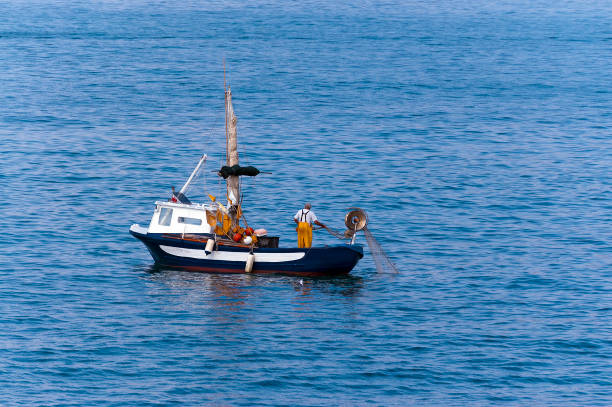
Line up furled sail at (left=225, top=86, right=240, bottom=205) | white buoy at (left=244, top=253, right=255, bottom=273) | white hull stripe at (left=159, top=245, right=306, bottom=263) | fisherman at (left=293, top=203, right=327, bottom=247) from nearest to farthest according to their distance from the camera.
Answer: white hull stripe at (left=159, top=245, right=306, bottom=263), white buoy at (left=244, top=253, right=255, bottom=273), fisherman at (left=293, top=203, right=327, bottom=247), furled sail at (left=225, top=86, right=240, bottom=205)

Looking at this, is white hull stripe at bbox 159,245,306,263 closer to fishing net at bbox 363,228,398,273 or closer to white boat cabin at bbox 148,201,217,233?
white boat cabin at bbox 148,201,217,233

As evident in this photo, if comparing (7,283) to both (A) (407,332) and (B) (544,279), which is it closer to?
(A) (407,332)

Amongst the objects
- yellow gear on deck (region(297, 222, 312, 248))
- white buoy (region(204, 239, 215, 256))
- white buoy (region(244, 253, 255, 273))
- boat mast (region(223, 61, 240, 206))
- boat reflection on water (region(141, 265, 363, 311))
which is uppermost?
boat mast (region(223, 61, 240, 206))

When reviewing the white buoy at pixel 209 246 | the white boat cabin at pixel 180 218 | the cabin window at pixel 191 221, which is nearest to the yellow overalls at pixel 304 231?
the white buoy at pixel 209 246

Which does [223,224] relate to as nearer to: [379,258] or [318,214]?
[379,258]

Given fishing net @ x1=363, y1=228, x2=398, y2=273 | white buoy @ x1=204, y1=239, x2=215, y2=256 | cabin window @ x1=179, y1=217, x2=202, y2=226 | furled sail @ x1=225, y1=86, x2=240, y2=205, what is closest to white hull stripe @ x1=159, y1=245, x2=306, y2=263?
white buoy @ x1=204, y1=239, x2=215, y2=256

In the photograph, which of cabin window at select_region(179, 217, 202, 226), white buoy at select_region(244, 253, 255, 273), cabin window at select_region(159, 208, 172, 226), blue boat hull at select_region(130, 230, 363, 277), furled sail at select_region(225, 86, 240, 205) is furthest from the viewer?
furled sail at select_region(225, 86, 240, 205)

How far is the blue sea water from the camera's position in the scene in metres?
41.3

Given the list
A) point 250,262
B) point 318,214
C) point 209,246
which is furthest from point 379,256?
point 318,214

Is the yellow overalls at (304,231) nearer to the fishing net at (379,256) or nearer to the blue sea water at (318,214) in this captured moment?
the fishing net at (379,256)

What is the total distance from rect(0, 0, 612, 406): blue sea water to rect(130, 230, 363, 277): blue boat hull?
67 centimetres

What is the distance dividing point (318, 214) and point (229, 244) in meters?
15.9

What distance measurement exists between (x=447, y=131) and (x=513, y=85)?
27.9 metres

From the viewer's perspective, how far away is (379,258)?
187 feet
